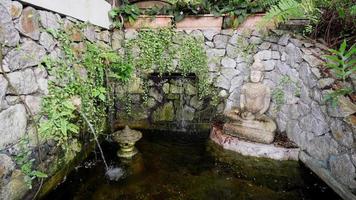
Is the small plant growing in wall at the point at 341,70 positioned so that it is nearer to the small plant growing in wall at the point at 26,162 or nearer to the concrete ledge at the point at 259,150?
the concrete ledge at the point at 259,150

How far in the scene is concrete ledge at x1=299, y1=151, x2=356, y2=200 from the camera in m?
3.26

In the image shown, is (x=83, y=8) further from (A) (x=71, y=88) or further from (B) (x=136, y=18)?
(A) (x=71, y=88)

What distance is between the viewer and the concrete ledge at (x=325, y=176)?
326cm

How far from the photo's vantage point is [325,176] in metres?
3.66

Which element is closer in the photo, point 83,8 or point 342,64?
point 342,64

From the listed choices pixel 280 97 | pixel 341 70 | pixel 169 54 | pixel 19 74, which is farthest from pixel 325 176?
pixel 19 74

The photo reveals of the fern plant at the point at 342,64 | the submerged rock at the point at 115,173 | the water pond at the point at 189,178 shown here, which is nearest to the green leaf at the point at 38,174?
the water pond at the point at 189,178

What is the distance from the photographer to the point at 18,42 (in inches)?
107

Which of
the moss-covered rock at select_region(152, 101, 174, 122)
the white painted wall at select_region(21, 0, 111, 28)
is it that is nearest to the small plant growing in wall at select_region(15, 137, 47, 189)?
the white painted wall at select_region(21, 0, 111, 28)

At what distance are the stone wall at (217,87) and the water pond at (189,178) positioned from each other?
560 millimetres

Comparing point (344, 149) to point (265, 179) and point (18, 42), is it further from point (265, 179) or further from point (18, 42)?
point (18, 42)

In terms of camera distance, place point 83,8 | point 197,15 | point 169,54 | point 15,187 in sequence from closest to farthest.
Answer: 1. point 15,187
2. point 83,8
3. point 197,15
4. point 169,54

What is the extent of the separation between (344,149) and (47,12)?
4381 millimetres

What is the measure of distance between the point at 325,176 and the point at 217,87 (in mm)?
2626
